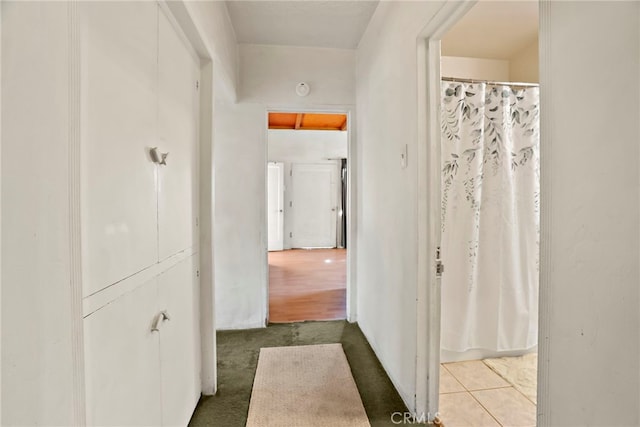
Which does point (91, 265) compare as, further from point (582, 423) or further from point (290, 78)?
point (290, 78)

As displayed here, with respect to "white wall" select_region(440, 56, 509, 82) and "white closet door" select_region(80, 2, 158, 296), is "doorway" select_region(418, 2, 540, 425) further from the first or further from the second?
"white closet door" select_region(80, 2, 158, 296)

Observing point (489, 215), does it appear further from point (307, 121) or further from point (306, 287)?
point (307, 121)

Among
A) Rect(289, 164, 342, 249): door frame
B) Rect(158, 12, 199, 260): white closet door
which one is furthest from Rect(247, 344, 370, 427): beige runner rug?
Rect(289, 164, 342, 249): door frame

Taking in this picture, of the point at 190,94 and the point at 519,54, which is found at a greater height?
the point at 519,54

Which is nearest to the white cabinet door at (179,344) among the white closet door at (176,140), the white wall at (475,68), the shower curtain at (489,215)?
the white closet door at (176,140)

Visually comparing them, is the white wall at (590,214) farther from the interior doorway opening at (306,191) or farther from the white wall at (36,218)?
the interior doorway opening at (306,191)

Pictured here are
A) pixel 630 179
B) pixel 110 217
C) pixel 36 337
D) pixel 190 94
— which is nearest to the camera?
pixel 36 337

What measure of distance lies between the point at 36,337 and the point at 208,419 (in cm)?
136

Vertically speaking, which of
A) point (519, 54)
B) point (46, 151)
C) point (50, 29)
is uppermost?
point (519, 54)

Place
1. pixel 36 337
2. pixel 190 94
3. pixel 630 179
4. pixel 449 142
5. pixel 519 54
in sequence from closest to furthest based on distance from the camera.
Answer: pixel 36 337 < pixel 630 179 < pixel 190 94 < pixel 449 142 < pixel 519 54

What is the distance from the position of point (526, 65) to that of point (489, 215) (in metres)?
1.48

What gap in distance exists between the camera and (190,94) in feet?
4.82

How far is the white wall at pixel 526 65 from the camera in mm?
2379

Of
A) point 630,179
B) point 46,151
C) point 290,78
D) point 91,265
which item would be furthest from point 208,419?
point 290,78
